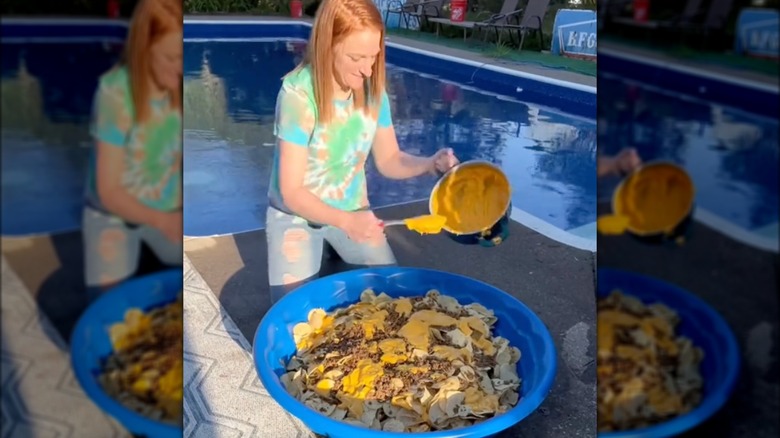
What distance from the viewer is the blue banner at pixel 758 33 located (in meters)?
0.71

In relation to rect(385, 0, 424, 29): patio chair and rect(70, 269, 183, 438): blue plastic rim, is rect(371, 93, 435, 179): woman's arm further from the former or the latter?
rect(70, 269, 183, 438): blue plastic rim

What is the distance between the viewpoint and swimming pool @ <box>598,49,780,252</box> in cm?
74

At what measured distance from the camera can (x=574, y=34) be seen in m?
2.51

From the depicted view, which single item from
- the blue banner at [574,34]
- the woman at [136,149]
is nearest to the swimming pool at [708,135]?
the woman at [136,149]

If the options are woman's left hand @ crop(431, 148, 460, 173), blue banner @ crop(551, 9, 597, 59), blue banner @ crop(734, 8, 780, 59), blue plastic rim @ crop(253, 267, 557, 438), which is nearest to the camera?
blue banner @ crop(734, 8, 780, 59)

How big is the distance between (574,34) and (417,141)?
0.71 m

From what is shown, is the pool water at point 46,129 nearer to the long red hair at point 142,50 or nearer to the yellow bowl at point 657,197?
the long red hair at point 142,50

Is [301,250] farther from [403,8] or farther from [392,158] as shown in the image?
[403,8]

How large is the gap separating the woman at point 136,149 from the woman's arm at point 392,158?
1939mm

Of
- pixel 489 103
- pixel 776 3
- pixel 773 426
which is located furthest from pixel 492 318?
pixel 776 3

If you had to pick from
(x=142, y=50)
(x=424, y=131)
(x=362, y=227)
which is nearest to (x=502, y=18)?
(x=424, y=131)

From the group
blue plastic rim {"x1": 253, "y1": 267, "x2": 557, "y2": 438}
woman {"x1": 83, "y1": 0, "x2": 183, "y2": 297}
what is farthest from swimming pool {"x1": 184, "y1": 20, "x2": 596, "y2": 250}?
woman {"x1": 83, "y1": 0, "x2": 183, "y2": 297}

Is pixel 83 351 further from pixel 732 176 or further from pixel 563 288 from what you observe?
pixel 563 288

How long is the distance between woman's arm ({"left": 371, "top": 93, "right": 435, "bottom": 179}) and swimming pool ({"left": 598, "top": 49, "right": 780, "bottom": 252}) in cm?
196
